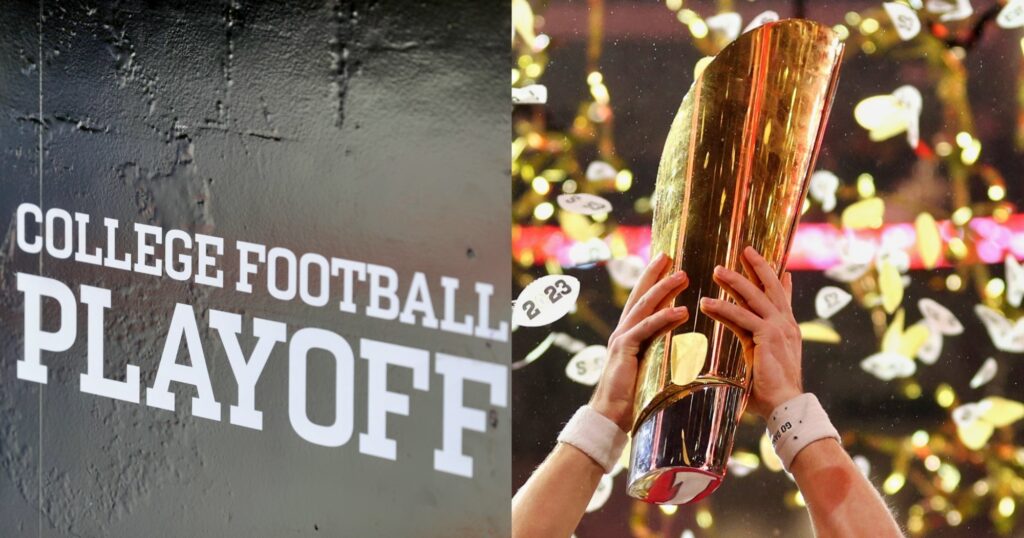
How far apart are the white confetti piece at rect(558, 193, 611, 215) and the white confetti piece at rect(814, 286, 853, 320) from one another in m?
0.26

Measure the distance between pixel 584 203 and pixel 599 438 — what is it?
28cm

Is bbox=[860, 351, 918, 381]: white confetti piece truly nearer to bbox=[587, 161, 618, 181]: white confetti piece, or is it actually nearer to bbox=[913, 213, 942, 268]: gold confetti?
bbox=[913, 213, 942, 268]: gold confetti

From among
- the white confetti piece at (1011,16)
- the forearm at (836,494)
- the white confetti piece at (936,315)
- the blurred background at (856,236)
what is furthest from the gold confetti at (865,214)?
the forearm at (836,494)

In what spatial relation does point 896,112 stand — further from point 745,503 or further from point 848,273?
point 745,503

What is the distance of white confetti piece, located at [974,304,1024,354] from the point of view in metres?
1.29

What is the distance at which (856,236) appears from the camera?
1.27 m

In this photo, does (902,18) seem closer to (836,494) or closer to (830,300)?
(830,300)

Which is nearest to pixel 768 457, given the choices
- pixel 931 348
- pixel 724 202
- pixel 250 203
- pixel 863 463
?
pixel 863 463

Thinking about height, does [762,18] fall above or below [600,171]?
above

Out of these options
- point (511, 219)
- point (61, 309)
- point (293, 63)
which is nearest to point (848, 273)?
point (511, 219)

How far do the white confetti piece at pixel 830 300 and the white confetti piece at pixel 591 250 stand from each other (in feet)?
0.81

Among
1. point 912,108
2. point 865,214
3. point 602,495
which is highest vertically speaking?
point 912,108

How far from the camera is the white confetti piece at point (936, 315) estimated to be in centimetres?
129

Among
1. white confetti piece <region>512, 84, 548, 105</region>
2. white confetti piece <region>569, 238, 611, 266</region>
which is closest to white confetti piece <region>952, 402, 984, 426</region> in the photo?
white confetti piece <region>569, 238, 611, 266</region>
